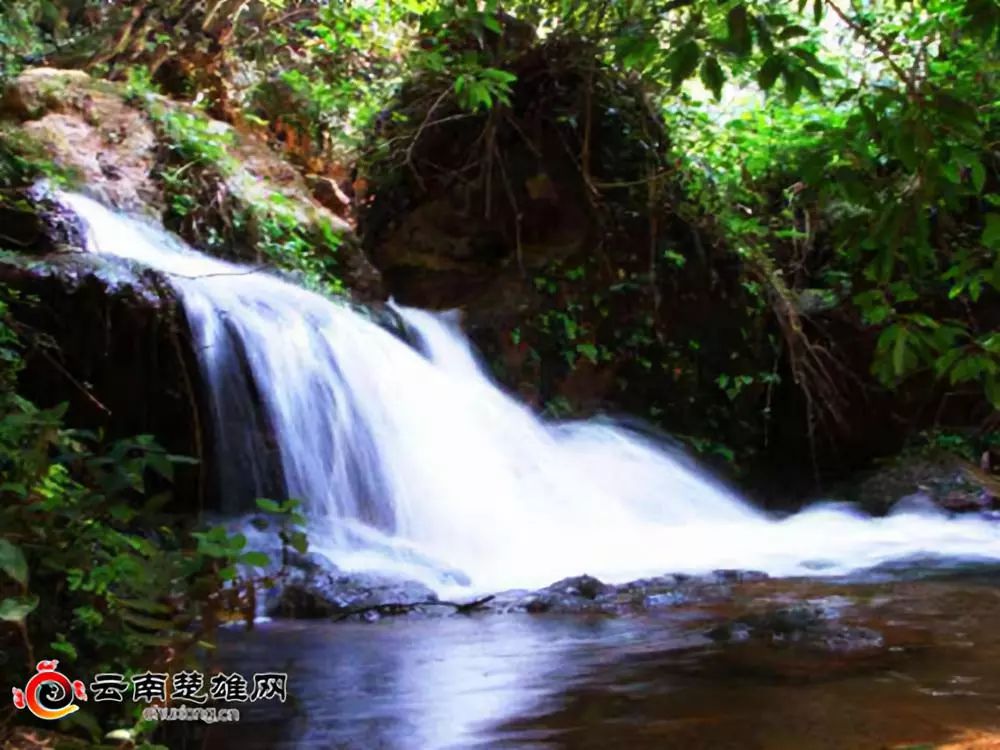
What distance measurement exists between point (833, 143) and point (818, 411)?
6.48m

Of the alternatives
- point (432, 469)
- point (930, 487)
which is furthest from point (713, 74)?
point (930, 487)

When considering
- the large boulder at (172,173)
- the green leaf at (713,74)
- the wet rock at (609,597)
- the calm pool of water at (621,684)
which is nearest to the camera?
the green leaf at (713,74)

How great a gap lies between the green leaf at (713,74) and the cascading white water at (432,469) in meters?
3.21

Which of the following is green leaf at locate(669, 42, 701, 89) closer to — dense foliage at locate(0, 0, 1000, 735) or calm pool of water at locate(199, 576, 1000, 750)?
dense foliage at locate(0, 0, 1000, 735)

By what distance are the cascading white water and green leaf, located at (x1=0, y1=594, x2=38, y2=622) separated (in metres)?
3.08

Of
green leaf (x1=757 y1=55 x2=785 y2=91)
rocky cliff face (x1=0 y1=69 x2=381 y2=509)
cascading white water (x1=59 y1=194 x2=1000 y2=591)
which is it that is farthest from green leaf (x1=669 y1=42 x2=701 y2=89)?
cascading white water (x1=59 y1=194 x2=1000 y2=591)

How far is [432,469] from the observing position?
21.8ft

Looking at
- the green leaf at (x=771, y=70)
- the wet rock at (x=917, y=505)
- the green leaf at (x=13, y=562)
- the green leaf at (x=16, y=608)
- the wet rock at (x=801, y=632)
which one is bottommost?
the wet rock at (x=917, y=505)

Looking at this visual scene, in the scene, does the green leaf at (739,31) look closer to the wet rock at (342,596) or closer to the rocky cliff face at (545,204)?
the wet rock at (342,596)

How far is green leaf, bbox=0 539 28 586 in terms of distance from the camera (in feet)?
5.46

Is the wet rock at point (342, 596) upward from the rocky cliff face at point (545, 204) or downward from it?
downward

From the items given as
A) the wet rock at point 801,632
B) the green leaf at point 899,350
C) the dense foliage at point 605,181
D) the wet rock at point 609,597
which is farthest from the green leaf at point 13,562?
the wet rock at point 609,597

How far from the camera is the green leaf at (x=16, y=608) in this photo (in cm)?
165

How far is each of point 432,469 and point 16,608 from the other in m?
4.99
